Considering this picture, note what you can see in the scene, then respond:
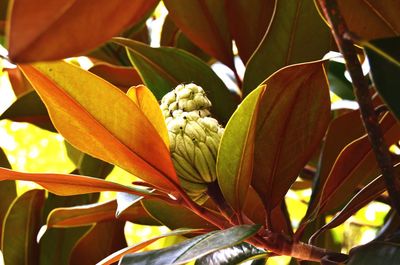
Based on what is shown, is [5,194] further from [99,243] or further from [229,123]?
[229,123]

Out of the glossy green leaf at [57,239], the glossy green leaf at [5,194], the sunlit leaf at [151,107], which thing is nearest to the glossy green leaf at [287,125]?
the sunlit leaf at [151,107]

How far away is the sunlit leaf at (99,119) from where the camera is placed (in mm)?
570

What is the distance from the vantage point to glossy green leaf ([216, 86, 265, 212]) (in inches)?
22.4

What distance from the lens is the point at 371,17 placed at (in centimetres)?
64

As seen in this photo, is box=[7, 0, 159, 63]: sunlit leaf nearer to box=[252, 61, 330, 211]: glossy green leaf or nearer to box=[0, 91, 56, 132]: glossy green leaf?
box=[252, 61, 330, 211]: glossy green leaf

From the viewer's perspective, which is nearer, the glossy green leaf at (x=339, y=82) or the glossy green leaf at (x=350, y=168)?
the glossy green leaf at (x=350, y=168)

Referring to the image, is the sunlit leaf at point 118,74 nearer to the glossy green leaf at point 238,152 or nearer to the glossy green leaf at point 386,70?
the glossy green leaf at point 238,152

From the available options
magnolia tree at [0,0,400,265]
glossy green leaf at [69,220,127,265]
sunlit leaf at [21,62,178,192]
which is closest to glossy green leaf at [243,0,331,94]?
magnolia tree at [0,0,400,265]

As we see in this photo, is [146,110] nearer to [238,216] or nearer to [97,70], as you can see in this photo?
[238,216]

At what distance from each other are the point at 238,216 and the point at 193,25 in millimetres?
321

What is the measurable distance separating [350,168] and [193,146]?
0.57 ft

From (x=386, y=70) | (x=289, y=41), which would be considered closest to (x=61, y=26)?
(x=386, y=70)

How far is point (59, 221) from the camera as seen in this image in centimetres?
73

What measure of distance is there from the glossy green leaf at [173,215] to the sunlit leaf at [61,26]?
44cm
